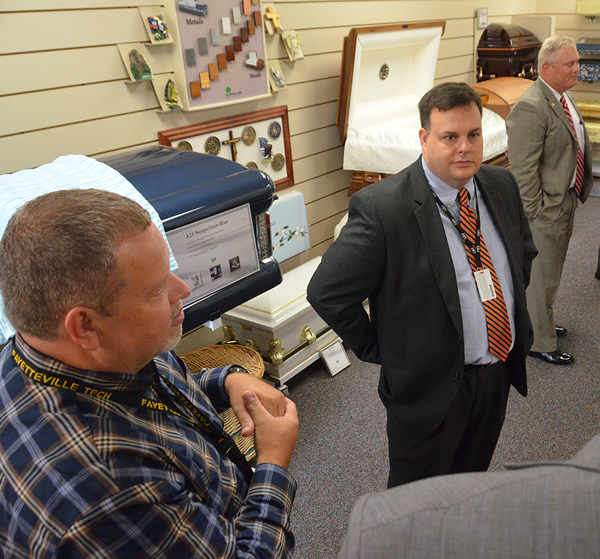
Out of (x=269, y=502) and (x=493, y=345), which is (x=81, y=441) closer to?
(x=269, y=502)

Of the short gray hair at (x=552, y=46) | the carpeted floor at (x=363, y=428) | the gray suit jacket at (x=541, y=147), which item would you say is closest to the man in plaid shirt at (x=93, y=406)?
the carpeted floor at (x=363, y=428)

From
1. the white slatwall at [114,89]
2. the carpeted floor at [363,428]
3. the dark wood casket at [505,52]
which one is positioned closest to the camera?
the white slatwall at [114,89]

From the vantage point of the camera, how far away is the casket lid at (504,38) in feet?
15.9

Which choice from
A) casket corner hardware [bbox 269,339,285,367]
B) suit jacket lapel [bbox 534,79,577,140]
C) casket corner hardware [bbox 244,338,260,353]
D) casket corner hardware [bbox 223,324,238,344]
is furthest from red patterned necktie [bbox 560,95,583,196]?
casket corner hardware [bbox 223,324,238,344]

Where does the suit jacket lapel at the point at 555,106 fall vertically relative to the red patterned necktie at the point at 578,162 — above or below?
above

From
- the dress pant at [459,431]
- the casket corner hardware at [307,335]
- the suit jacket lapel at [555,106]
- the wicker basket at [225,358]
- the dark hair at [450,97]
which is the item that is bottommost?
the casket corner hardware at [307,335]

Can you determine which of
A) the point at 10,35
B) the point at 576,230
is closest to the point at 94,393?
the point at 10,35

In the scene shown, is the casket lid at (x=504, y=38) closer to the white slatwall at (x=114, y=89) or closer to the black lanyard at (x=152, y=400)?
the white slatwall at (x=114, y=89)

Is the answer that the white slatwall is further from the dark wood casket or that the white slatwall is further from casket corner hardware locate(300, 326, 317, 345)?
the dark wood casket

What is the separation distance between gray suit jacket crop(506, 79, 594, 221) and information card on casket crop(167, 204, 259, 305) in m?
1.74

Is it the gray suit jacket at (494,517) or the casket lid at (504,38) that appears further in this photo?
the casket lid at (504,38)

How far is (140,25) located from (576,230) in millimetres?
4322

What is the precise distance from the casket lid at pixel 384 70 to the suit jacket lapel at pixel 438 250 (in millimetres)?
2118

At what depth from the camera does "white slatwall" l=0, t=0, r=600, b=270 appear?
7.06 feet
